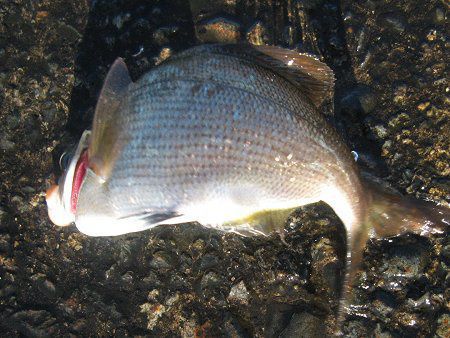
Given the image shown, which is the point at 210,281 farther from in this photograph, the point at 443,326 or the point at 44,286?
the point at 443,326

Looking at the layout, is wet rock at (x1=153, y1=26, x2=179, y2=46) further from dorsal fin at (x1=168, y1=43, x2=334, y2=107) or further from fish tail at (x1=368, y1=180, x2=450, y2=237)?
fish tail at (x1=368, y1=180, x2=450, y2=237)

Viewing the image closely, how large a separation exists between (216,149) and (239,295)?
1.33 m

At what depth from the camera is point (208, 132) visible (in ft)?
7.39

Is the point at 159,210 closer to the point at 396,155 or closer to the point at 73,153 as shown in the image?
the point at 73,153

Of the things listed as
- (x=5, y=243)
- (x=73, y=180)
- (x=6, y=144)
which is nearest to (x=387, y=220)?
(x=73, y=180)

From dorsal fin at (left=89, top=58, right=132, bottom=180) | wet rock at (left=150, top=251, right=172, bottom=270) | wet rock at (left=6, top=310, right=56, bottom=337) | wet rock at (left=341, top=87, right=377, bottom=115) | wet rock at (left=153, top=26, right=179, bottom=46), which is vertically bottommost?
wet rock at (left=6, top=310, right=56, bottom=337)

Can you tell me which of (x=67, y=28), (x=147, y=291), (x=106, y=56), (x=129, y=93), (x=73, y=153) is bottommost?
(x=147, y=291)

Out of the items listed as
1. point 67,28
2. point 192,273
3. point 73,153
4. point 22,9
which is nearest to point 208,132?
point 73,153

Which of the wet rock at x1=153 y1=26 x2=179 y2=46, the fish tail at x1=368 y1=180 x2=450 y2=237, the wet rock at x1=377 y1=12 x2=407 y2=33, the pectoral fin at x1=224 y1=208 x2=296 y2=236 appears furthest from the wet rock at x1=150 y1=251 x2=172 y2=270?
the wet rock at x1=377 y1=12 x2=407 y2=33

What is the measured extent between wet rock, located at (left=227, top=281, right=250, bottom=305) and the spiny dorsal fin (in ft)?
4.90

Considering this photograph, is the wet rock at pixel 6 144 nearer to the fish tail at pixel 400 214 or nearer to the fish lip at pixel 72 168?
the fish lip at pixel 72 168

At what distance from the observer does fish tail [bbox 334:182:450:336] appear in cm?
260

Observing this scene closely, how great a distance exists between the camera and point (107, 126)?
2.42 meters

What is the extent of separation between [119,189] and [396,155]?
215 cm
